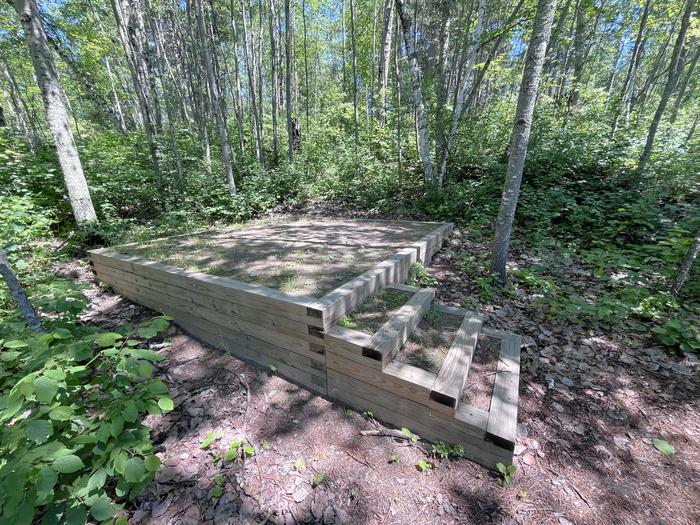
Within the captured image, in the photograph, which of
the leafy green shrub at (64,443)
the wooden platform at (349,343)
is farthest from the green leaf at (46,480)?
the wooden platform at (349,343)

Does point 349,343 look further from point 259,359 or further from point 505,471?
point 505,471

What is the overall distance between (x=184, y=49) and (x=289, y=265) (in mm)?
15513

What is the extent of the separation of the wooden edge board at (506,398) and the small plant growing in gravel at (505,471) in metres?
0.16

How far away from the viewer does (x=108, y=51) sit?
35.7ft

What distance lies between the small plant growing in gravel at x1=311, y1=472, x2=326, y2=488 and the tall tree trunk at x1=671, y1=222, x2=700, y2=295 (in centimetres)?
404

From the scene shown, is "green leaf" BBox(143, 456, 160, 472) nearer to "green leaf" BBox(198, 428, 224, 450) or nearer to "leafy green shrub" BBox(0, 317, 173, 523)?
"leafy green shrub" BBox(0, 317, 173, 523)

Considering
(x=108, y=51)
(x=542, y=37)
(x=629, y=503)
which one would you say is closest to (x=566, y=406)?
(x=629, y=503)

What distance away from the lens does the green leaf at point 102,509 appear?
1.11 meters

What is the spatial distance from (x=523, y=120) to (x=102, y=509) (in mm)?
4393

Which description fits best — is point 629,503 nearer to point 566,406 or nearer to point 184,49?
point 566,406

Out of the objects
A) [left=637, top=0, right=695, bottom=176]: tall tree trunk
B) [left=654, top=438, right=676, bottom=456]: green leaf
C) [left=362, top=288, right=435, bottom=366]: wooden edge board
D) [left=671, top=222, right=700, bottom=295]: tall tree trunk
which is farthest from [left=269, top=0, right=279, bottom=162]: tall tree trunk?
[left=654, top=438, right=676, bottom=456]: green leaf

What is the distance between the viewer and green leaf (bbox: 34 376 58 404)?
111 cm

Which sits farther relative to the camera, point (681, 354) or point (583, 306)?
point (583, 306)

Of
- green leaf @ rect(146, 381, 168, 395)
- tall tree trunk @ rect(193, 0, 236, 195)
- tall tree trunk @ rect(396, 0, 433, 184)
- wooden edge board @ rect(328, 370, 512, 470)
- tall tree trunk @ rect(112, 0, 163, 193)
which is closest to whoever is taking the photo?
green leaf @ rect(146, 381, 168, 395)
